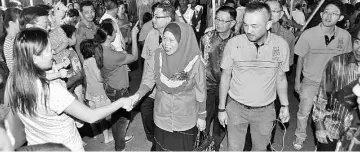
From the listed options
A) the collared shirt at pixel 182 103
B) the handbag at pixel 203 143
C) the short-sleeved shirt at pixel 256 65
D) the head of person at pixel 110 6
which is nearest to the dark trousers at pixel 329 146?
the short-sleeved shirt at pixel 256 65

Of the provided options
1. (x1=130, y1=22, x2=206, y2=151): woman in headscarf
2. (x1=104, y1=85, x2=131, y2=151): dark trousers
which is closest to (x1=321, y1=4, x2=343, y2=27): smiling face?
(x1=130, y1=22, x2=206, y2=151): woman in headscarf

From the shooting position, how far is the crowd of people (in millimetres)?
2787

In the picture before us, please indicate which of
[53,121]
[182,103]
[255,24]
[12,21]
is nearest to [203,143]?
[182,103]

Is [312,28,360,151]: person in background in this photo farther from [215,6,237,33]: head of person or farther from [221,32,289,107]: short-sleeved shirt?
[215,6,237,33]: head of person

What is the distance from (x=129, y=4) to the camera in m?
10.5

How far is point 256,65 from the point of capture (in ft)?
12.3

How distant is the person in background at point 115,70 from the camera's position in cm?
438

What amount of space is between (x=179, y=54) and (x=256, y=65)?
783 mm

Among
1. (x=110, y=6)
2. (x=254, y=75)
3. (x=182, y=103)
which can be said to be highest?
(x=110, y=6)

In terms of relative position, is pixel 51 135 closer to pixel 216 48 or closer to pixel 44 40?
pixel 44 40

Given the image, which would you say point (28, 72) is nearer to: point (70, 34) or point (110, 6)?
point (70, 34)

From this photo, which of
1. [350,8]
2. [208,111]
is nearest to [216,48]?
[208,111]

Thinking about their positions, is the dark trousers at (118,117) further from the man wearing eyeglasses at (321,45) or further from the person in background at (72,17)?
the person in background at (72,17)

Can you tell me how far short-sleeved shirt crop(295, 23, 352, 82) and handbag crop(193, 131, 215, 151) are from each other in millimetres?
1594
